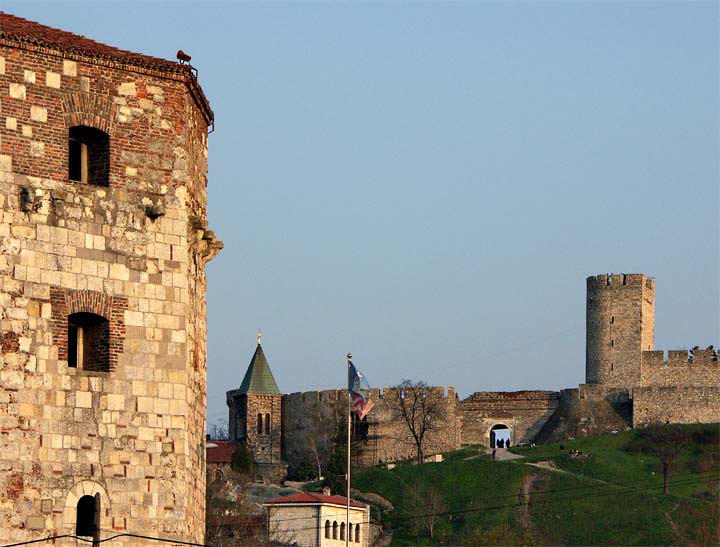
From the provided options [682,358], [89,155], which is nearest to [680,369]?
[682,358]

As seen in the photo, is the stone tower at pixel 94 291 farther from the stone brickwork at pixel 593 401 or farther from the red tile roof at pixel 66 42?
the stone brickwork at pixel 593 401

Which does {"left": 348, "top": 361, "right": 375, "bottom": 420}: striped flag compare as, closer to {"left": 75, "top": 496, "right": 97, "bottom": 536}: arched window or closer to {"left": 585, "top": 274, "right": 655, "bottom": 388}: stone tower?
{"left": 75, "top": 496, "right": 97, "bottom": 536}: arched window

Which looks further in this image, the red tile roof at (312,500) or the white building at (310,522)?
the red tile roof at (312,500)

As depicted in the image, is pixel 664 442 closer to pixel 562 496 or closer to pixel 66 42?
pixel 562 496

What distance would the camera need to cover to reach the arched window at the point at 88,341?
18469mm

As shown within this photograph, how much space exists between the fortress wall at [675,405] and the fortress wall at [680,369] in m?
0.68

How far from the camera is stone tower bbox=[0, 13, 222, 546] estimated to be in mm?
17891

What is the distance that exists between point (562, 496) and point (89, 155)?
60.9m

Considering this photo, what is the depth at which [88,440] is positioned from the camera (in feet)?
59.8

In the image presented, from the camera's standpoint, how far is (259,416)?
95500 mm

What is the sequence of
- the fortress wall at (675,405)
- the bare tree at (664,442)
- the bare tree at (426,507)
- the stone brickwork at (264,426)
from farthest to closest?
the stone brickwork at (264,426), the fortress wall at (675,405), the bare tree at (664,442), the bare tree at (426,507)

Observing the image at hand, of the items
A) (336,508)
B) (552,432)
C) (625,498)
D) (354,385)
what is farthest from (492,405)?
(354,385)

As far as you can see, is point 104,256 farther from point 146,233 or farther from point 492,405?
point 492,405

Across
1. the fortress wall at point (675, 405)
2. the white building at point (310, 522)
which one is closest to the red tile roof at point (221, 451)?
the white building at point (310, 522)
